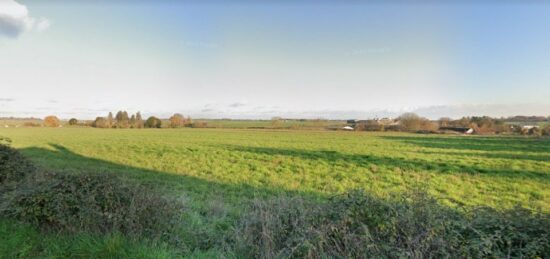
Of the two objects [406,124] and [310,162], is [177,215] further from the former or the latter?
[406,124]

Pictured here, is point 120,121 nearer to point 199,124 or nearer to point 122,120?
point 122,120

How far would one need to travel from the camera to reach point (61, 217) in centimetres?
442

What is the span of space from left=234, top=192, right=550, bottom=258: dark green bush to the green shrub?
1483 millimetres

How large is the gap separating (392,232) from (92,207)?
15.0ft

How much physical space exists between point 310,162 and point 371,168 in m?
3.95

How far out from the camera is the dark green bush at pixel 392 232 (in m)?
3.35

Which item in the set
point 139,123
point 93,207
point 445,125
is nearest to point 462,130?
point 445,125

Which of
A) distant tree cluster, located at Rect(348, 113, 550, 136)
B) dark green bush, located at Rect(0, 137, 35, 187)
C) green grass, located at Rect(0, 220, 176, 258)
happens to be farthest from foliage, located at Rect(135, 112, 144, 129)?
green grass, located at Rect(0, 220, 176, 258)

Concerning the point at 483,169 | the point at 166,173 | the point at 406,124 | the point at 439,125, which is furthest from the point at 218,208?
the point at 439,125

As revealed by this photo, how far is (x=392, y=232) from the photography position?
147 inches

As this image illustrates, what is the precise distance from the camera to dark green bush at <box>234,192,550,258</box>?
11.0 ft

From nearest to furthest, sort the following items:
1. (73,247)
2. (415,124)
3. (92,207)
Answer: (73,247) → (92,207) → (415,124)

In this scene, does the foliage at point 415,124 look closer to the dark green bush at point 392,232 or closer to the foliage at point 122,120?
the dark green bush at point 392,232

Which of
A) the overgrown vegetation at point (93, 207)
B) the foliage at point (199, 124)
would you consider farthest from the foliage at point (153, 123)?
the overgrown vegetation at point (93, 207)
